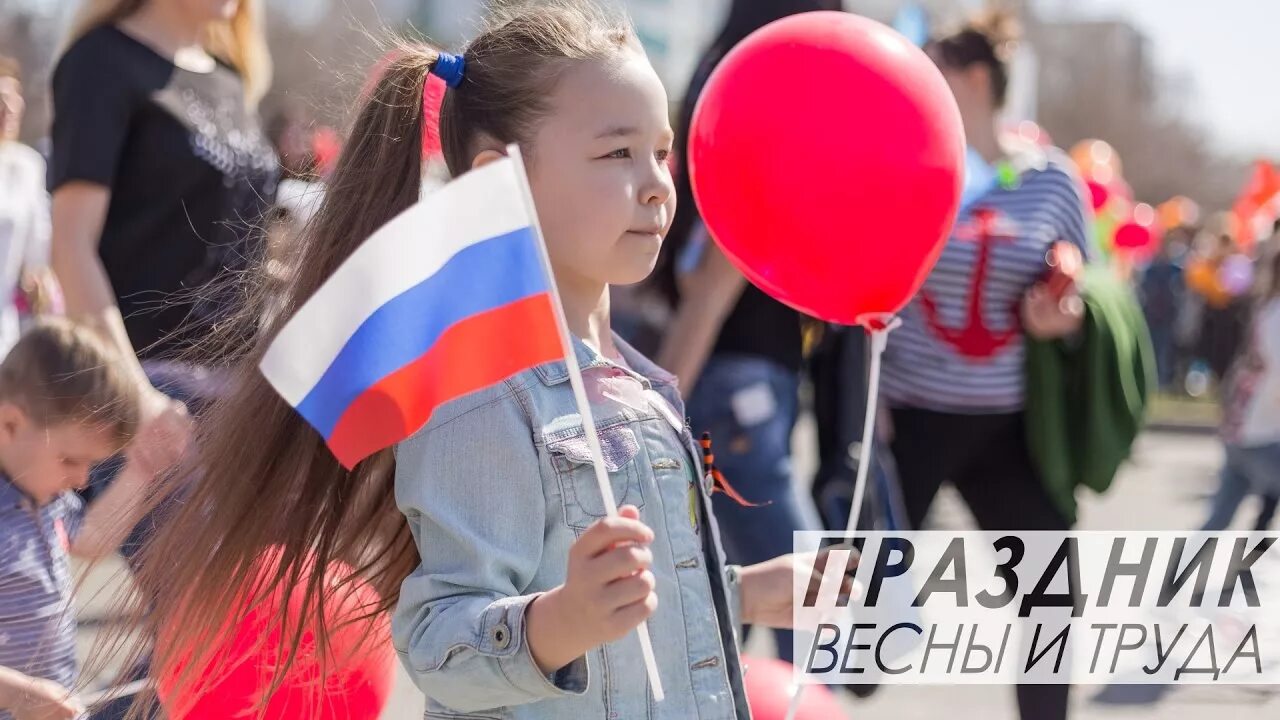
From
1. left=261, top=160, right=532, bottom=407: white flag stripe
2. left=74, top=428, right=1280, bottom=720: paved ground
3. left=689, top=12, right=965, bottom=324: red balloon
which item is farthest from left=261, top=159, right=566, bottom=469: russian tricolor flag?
left=74, top=428, right=1280, bottom=720: paved ground

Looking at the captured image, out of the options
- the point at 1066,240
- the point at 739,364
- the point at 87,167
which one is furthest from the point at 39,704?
the point at 1066,240

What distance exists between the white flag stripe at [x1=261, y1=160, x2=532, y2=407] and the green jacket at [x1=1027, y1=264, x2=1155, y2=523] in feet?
8.49

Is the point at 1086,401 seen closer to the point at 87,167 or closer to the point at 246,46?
the point at 246,46

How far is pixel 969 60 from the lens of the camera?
4586 mm

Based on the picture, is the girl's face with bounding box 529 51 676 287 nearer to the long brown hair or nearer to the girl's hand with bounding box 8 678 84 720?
the long brown hair

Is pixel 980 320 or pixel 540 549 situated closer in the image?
pixel 540 549

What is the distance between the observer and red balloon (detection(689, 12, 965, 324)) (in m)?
2.47

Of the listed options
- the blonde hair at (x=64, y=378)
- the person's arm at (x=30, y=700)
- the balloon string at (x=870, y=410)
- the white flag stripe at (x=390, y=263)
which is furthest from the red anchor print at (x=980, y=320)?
the white flag stripe at (x=390, y=263)

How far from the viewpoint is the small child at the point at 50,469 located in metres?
2.91

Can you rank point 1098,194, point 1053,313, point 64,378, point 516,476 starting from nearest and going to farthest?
1. point 516,476
2. point 64,378
3. point 1053,313
4. point 1098,194

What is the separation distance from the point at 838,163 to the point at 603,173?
0.53 meters

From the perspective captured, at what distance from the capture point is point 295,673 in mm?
2537

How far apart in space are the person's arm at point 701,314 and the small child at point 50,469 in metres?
1.30

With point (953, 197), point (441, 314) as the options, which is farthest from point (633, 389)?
point (953, 197)
